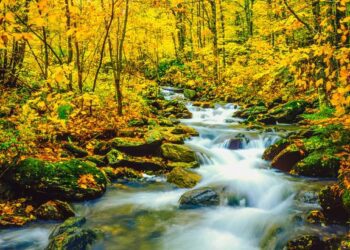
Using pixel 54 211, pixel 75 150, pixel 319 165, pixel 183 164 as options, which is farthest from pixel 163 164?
pixel 319 165

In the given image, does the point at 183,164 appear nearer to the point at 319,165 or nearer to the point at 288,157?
the point at 288,157

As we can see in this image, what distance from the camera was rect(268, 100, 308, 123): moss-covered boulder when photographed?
1496cm

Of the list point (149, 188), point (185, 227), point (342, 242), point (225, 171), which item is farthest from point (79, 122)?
point (342, 242)

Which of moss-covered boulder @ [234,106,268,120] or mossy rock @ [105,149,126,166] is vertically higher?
moss-covered boulder @ [234,106,268,120]

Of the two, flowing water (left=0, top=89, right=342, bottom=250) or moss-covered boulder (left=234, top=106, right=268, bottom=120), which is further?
moss-covered boulder (left=234, top=106, right=268, bottom=120)

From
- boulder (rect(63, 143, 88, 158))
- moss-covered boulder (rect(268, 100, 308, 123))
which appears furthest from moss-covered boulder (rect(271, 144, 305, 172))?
boulder (rect(63, 143, 88, 158))

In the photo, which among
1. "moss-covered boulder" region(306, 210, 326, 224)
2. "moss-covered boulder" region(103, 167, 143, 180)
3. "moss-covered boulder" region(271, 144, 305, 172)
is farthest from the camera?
"moss-covered boulder" region(271, 144, 305, 172)

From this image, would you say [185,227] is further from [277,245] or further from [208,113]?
[208,113]

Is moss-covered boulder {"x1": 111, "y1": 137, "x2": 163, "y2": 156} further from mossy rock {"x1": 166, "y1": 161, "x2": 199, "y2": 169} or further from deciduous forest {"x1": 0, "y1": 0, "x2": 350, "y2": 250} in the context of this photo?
mossy rock {"x1": 166, "y1": 161, "x2": 199, "y2": 169}

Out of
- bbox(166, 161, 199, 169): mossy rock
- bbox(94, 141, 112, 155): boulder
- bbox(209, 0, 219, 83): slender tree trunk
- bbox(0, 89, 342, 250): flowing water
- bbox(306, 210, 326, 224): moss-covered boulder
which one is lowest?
bbox(0, 89, 342, 250): flowing water

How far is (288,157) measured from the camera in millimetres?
9992

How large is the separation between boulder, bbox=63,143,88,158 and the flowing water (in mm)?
1453

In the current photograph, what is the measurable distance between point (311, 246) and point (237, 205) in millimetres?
2997

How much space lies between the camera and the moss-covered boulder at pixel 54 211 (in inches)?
281
